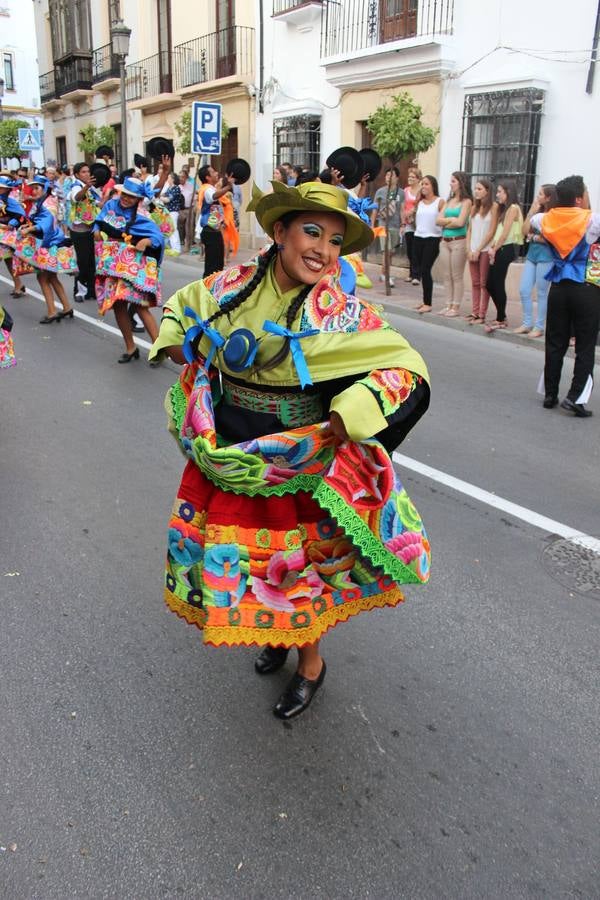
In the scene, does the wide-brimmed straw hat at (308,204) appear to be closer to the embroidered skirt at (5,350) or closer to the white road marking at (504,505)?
the white road marking at (504,505)

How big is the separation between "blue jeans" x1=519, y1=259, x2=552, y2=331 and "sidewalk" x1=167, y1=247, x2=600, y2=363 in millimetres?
268

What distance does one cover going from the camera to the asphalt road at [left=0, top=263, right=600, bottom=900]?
2.31 metres

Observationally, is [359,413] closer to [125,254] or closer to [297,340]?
[297,340]

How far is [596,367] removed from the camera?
28.6ft

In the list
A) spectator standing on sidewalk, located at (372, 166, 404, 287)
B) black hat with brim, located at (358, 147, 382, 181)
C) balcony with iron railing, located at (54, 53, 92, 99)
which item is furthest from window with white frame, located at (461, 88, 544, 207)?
balcony with iron railing, located at (54, 53, 92, 99)

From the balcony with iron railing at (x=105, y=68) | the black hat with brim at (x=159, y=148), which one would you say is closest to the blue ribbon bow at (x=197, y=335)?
the black hat with brim at (x=159, y=148)

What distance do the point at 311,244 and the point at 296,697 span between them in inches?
62.1

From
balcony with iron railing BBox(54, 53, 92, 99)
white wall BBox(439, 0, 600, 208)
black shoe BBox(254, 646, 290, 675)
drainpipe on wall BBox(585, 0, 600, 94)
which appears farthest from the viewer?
→ balcony with iron railing BBox(54, 53, 92, 99)

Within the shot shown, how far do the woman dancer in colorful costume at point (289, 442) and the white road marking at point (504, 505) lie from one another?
211 cm

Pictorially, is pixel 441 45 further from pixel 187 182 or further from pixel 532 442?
pixel 532 442

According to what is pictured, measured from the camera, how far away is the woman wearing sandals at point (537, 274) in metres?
9.05

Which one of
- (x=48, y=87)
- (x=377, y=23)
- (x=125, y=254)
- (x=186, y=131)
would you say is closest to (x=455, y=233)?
(x=125, y=254)

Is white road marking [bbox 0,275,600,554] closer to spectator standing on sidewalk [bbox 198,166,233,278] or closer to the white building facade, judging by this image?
spectator standing on sidewalk [bbox 198,166,233,278]

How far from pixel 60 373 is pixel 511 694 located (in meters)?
5.85
